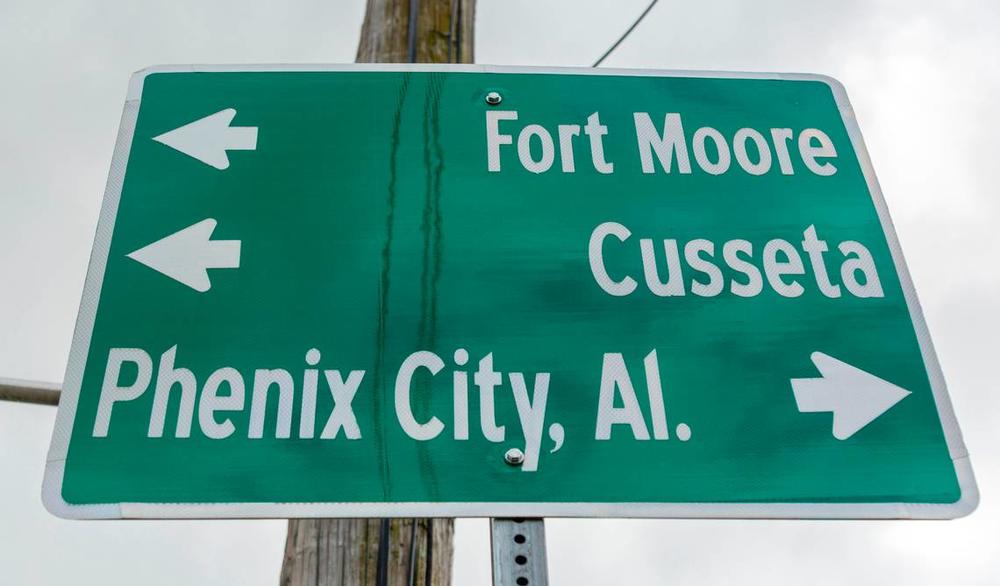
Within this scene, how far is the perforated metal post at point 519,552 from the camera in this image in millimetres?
1468

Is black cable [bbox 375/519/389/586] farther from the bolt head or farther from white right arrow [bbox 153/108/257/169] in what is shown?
white right arrow [bbox 153/108/257/169]

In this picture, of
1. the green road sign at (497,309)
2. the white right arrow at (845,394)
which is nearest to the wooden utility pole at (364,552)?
the green road sign at (497,309)

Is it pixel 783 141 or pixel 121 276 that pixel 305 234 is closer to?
pixel 121 276

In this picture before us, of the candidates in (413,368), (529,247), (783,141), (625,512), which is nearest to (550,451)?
(625,512)

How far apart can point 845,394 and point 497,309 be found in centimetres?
55

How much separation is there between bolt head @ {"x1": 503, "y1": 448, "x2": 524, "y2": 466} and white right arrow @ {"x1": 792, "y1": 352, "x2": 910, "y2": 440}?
43 cm

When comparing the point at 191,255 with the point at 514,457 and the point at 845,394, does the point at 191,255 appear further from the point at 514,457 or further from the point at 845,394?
the point at 845,394

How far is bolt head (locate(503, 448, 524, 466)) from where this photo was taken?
1546 millimetres

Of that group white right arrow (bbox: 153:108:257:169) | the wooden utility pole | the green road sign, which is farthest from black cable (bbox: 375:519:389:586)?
white right arrow (bbox: 153:108:257:169)

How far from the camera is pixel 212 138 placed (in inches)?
78.6

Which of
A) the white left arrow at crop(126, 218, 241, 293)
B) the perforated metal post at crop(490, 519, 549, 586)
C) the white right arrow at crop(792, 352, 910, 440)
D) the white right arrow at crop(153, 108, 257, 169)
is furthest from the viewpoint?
the white right arrow at crop(153, 108, 257, 169)

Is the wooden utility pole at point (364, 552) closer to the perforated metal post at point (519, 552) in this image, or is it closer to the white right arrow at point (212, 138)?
the perforated metal post at point (519, 552)

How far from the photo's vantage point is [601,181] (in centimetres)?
195

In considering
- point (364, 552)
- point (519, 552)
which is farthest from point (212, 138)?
point (519, 552)
